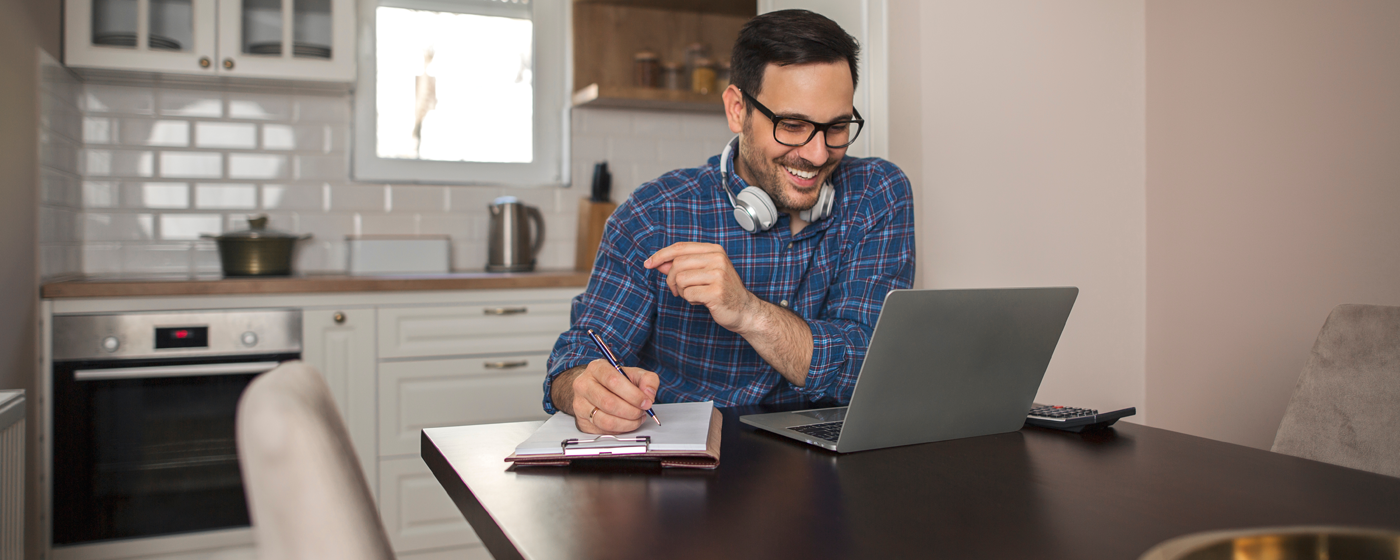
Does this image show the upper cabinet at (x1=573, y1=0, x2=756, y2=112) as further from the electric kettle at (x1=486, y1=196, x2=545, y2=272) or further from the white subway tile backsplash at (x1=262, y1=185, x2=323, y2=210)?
the white subway tile backsplash at (x1=262, y1=185, x2=323, y2=210)

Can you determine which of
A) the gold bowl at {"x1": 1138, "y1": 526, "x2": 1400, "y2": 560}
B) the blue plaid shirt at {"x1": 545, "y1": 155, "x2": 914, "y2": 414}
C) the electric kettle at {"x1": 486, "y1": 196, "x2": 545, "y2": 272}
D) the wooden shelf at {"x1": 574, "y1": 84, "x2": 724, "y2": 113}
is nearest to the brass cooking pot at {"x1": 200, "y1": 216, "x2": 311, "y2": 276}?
the electric kettle at {"x1": 486, "y1": 196, "x2": 545, "y2": 272}

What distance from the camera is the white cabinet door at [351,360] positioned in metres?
2.49

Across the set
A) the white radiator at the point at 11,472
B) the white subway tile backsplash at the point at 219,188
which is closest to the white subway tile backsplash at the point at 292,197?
the white subway tile backsplash at the point at 219,188

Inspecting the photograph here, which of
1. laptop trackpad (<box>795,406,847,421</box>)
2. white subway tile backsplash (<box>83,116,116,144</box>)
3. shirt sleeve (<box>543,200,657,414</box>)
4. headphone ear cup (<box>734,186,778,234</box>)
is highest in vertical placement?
white subway tile backsplash (<box>83,116,116,144</box>)

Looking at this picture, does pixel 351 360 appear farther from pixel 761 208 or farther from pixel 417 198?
pixel 761 208

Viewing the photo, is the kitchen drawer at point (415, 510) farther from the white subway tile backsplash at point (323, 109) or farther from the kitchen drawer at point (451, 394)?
the white subway tile backsplash at point (323, 109)

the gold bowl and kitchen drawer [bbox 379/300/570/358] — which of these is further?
kitchen drawer [bbox 379/300/570/358]

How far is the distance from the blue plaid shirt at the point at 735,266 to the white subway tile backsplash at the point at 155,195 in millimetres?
2067

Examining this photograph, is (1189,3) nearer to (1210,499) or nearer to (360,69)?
(1210,499)

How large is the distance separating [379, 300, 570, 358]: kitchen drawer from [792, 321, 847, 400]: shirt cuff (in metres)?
1.44

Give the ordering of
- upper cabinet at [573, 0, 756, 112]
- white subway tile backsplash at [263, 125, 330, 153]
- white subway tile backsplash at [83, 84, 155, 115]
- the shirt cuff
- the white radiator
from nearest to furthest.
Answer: the shirt cuff
the white radiator
white subway tile backsplash at [83, 84, 155, 115]
white subway tile backsplash at [263, 125, 330, 153]
upper cabinet at [573, 0, 756, 112]

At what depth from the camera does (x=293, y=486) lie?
0.44 m

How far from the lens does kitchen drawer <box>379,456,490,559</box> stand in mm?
2539

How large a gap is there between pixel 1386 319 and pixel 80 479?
2870 mm
